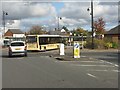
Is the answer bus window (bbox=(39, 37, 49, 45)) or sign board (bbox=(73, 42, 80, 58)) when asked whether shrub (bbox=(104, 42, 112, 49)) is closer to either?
bus window (bbox=(39, 37, 49, 45))

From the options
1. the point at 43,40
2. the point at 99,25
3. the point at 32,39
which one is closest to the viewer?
the point at 32,39

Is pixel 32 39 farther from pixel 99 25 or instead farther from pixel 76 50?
pixel 99 25

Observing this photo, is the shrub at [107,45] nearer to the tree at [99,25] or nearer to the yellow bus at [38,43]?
the yellow bus at [38,43]

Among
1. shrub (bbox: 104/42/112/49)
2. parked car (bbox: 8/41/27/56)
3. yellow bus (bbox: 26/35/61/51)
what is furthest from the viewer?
shrub (bbox: 104/42/112/49)

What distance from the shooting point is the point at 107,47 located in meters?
48.6

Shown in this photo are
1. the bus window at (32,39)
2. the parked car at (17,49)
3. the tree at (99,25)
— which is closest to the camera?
the parked car at (17,49)

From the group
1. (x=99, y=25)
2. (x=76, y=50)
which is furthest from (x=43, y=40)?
(x=99, y=25)

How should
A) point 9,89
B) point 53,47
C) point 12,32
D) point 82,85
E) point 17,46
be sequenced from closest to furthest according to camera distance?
point 9,89, point 82,85, point 17,46, point 53,47, point 12,32

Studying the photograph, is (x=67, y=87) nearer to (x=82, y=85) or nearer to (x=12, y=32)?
(x=82, y=85)

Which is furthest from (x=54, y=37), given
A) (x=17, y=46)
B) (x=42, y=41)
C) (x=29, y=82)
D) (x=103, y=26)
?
(x=103, y=26)


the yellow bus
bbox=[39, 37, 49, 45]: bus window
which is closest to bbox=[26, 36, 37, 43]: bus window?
the yellow bus

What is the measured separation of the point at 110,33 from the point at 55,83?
227 ft

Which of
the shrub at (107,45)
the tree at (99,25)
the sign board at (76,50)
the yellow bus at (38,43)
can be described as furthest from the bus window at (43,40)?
the tree at (99,25)

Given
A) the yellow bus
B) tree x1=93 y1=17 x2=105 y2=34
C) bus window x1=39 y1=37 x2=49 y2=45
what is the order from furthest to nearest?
tree x1=93 y1=17 x2=105 y2=34
bus window x1=39 y1=37 x2=49 y2=45
the yellow bus
